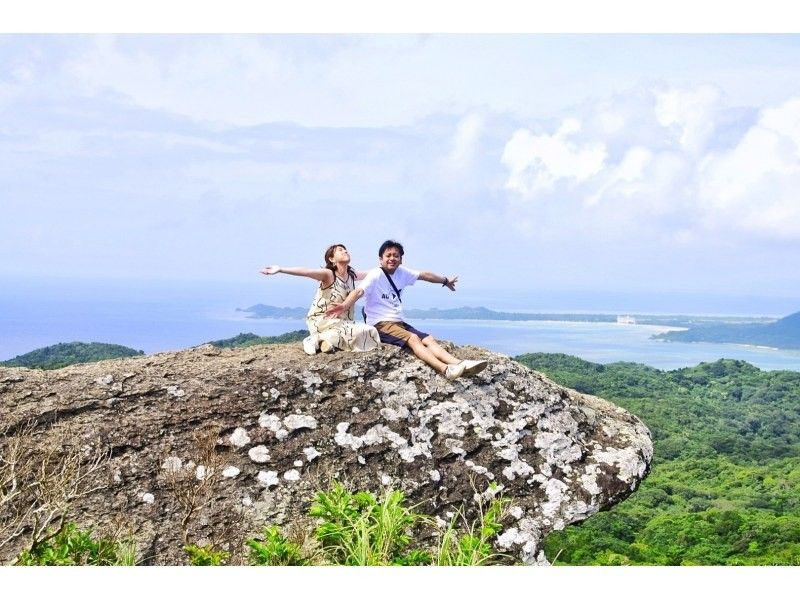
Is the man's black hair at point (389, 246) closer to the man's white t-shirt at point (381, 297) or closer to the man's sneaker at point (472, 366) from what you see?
the man's white t-shirt at point (381, 297)

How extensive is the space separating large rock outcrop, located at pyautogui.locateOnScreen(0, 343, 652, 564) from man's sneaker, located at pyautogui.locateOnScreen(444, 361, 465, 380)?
13 centimetres

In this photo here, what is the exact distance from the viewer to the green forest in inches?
307

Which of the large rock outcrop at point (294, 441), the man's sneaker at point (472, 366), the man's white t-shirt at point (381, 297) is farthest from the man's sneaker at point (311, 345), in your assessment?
the man's sneaker at point (472, 366)

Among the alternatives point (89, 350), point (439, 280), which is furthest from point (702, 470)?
point (89, 350)

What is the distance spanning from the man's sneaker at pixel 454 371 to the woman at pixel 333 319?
2.48ft

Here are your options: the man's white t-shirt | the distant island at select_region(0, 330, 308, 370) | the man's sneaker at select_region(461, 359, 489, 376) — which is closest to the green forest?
the man's sneaker at select_region(461, 359, 489, 376)

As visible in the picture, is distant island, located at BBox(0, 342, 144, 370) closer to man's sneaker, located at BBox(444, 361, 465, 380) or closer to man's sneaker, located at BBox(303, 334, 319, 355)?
man's sneaker, located at BBox(303, 334, 319, 355)

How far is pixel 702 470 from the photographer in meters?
11.7

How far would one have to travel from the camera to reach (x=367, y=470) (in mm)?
6988

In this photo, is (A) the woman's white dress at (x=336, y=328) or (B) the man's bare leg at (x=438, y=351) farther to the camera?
(A) the woman's white dress at (x=336, y=328)

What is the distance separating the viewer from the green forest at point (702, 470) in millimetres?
7785

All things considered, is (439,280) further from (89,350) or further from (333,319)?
(89,350)

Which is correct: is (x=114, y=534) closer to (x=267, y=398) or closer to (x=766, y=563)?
(x=267, y=398)

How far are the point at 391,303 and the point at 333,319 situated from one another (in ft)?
1.97
